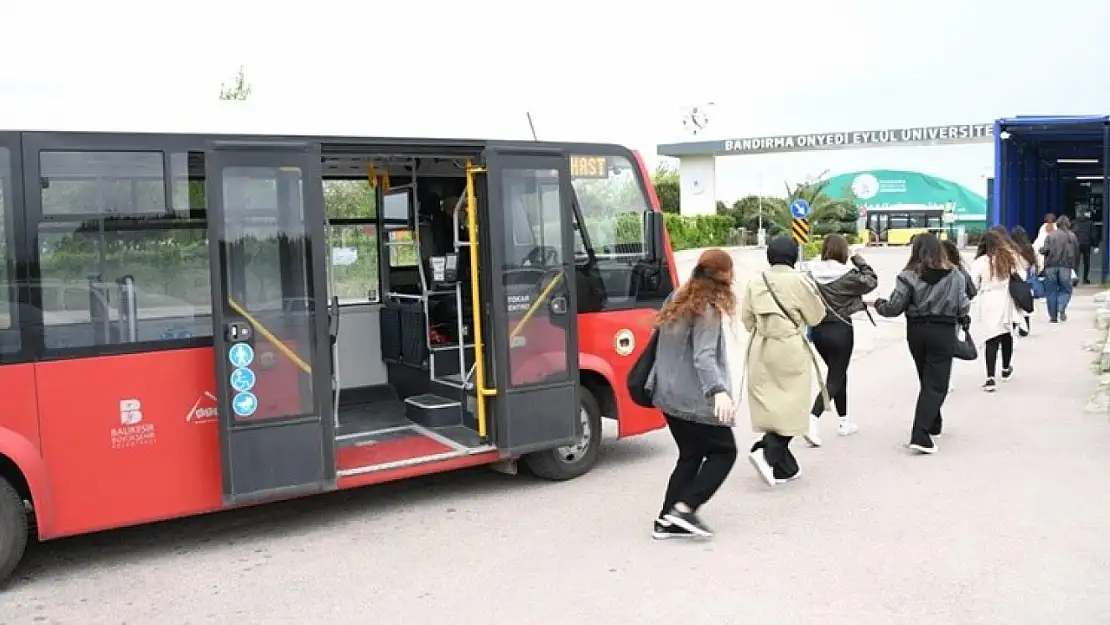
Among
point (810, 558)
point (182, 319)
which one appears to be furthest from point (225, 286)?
point (810, 558)

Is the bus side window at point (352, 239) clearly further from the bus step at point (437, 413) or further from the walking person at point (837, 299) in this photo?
the walking person at point (837, 299)

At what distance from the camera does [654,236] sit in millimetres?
7688

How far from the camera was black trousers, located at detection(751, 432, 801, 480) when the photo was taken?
708 centimetres

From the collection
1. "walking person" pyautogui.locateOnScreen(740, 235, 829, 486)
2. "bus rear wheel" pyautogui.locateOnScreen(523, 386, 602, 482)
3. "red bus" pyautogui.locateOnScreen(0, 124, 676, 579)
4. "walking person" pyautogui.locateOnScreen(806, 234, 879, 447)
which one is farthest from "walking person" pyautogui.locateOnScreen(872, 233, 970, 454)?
"bus rear wheel" pyautogui.locateOnScreen(523, 386, 602, 482)

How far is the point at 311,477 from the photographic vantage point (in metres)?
6.07

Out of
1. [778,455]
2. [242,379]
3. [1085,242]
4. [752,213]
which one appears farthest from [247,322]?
[752,213]

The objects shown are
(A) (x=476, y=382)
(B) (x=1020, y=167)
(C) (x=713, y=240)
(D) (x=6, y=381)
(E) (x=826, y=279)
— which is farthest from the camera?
(C) (x=713, y=240)

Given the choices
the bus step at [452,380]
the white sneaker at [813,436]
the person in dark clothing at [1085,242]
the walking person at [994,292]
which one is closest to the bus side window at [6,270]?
the bus step at [452,380]

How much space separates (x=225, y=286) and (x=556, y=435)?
248 cm

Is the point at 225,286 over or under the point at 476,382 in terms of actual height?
over

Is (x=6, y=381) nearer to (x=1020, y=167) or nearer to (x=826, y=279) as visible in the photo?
(x=826, y=279)

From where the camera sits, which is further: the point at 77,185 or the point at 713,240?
the point at 713,240

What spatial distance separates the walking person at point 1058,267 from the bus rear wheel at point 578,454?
1137 centimetres

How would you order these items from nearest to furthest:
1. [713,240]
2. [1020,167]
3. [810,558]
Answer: [810,558]
[1020,167]
[713,240]
